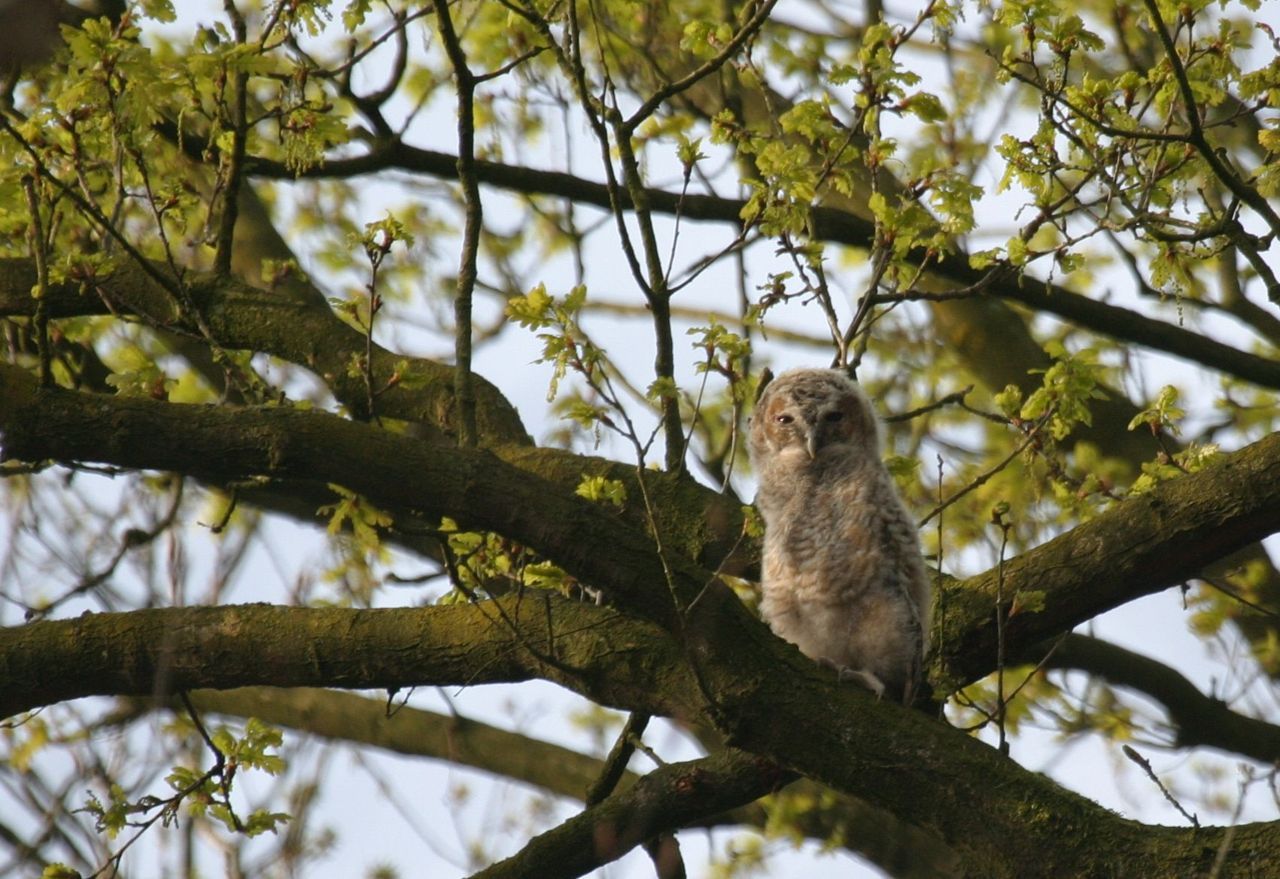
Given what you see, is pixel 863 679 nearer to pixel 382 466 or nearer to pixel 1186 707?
pixel 382 466

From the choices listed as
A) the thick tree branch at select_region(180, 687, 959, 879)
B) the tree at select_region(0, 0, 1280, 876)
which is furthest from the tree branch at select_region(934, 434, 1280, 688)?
the thick tree branch at select_region(180, 687, 959, 879)

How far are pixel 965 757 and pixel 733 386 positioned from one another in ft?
4.82

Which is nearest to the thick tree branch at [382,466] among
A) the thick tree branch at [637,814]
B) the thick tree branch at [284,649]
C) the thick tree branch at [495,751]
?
the thick tree branch at [284,649]

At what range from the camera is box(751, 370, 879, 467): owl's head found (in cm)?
554

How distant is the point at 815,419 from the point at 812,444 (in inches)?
4.6

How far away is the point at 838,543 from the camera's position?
5141 mm

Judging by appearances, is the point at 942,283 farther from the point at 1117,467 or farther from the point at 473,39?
the point at 473,39

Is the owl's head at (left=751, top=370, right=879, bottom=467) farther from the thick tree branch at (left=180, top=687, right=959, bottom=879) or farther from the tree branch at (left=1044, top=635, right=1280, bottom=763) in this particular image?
the thick tree branch at (left=180, top=687, right=959, bottom=879)

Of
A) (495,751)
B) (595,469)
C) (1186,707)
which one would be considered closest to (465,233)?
(595,469)

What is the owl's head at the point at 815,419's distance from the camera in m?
5.54

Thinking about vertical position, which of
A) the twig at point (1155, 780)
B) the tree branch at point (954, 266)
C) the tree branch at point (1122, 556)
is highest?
the tree branch at point (954, 266)

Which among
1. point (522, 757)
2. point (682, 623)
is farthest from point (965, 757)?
point (522, 757)

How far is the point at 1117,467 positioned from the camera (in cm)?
742

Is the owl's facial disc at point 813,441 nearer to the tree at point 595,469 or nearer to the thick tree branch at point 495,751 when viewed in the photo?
the tree at point 595,469
